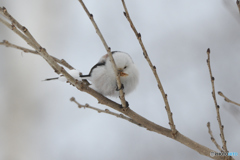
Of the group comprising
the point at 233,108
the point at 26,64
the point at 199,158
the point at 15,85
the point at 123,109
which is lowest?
the point at 123,109

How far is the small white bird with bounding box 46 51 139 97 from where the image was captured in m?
1.25

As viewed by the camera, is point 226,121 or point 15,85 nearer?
point 226,121

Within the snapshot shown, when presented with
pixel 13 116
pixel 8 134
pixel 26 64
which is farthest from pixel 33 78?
pixel 8 134

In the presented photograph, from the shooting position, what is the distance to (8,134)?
7.95 feet

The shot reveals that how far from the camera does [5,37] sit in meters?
2.63

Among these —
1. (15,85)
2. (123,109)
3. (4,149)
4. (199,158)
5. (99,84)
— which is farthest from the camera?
(15,85)

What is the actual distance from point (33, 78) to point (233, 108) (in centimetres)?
201

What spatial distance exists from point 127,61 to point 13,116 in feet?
5.26

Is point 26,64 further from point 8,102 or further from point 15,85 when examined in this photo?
point 8,102

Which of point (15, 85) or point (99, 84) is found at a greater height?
point (15, 85)

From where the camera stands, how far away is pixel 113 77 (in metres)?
1.25

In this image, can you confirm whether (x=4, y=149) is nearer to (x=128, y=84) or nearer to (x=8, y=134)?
(x=8, y=134)

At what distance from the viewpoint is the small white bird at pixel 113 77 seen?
1.25m

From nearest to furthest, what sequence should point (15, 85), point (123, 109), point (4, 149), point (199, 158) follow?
point (123, 109) → point (199, 158) → point (4, 149) → point (15, 85)
